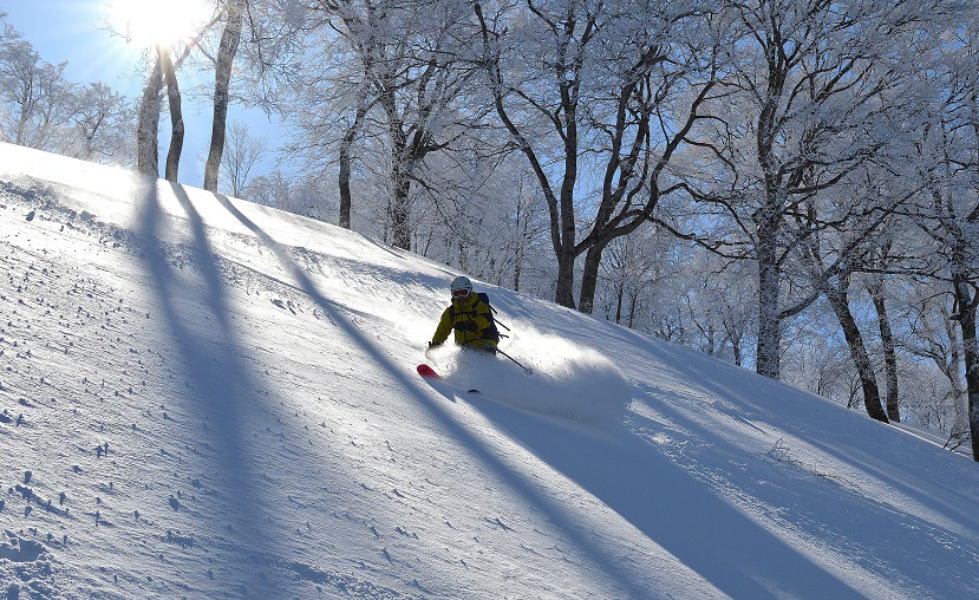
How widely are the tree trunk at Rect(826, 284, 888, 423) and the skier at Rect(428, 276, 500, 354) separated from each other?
13046 mm

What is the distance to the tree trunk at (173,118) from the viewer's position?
15742 millimetres

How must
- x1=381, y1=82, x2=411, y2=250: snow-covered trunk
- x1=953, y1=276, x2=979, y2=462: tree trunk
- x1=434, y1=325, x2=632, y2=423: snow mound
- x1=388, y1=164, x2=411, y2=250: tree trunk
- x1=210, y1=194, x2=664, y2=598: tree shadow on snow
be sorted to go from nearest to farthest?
x1=210, y1=194, x2=664, y2=598: tree shadow on snow
x1=434, y1=325, x2=632, y2=423: snow mound
x1=953, y1=276, x2=979, y2=462: tree trunk
x1=381, y1=82, x2=411, y2=250: snow-covered trunk
x1=388, y1=164, x2=411, y2=250: tree trunk

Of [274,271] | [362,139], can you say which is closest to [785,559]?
[274,271]

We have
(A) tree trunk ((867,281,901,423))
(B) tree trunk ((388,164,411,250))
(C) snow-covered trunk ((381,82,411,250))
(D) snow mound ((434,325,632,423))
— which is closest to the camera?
(D) snow mound ((434,325,632,423))

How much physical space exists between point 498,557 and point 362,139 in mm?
16921

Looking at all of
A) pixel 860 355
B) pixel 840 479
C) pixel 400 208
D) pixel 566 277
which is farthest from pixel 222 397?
pixel 860 355

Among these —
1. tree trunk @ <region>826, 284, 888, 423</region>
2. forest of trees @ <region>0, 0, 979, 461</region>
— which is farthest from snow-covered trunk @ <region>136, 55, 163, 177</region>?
tree trunk @ <region>826, 284, 888, 423</region>

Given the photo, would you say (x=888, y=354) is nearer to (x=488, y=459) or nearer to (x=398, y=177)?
(x=398, y=177)

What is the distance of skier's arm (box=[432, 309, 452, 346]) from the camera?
609 centimetres

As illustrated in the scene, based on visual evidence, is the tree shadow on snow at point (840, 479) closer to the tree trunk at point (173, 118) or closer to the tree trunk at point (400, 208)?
the tree trunk at point (400, 208)

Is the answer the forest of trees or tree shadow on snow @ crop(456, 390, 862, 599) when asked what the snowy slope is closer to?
tree shadow on snow @ crop(456, 390, 862, 599)

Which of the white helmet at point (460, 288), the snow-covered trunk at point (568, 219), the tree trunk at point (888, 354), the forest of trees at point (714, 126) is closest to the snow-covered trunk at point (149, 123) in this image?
the forest of trees at point (714, 126)

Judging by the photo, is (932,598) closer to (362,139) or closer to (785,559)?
A: (785,559)

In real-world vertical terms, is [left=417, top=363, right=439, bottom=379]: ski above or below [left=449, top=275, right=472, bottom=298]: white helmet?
below
